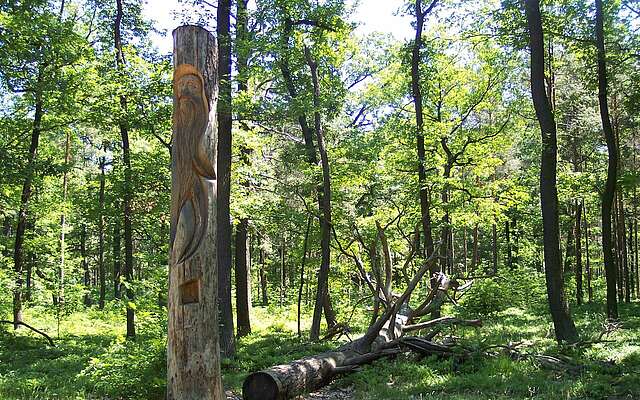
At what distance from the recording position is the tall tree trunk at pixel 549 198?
10.2 metres

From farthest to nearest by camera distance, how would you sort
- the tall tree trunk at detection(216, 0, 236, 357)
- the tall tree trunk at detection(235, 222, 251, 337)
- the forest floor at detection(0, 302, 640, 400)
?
the tall tree trunk at detection(235, 222, 251, 337) < the tall tree trunk at detection(216, 0, 236, 357) < the forest floor at detection(0, 302, 640, 400)

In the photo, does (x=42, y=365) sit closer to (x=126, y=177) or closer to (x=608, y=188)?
(x=126, y=177)

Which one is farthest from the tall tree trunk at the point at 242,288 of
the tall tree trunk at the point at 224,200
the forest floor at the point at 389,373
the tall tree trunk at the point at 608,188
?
the tall tree trunk at the point at 608,188

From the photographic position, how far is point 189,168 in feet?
16.8

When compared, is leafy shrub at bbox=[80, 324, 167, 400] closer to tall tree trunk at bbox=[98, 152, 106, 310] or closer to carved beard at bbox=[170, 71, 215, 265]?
→ carved beard at bbox=[170, 71, 215, 265]

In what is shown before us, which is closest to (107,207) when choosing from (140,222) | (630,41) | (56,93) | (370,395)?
(140,222)

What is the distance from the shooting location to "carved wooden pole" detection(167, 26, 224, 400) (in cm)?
479

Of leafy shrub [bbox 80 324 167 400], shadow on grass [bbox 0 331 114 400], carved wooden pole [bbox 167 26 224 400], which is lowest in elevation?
shadow on grass [bbox 0 331 114 400]

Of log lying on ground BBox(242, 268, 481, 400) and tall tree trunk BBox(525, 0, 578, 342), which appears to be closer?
log lying on ground BBox(242, 268, 481, 400)

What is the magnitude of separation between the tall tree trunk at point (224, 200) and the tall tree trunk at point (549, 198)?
6889mm

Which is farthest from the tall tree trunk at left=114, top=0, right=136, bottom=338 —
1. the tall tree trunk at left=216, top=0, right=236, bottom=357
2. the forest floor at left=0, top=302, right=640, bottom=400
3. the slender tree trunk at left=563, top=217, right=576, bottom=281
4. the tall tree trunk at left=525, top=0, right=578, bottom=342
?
the slender tree trunk at left=563, top=217, right=576, bottom=281

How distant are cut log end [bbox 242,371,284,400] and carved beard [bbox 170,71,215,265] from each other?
8.37 feet

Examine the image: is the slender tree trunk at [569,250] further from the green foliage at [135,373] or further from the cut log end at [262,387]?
the green foliage at [135,373]

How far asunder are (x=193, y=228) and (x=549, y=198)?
27.3 feet
